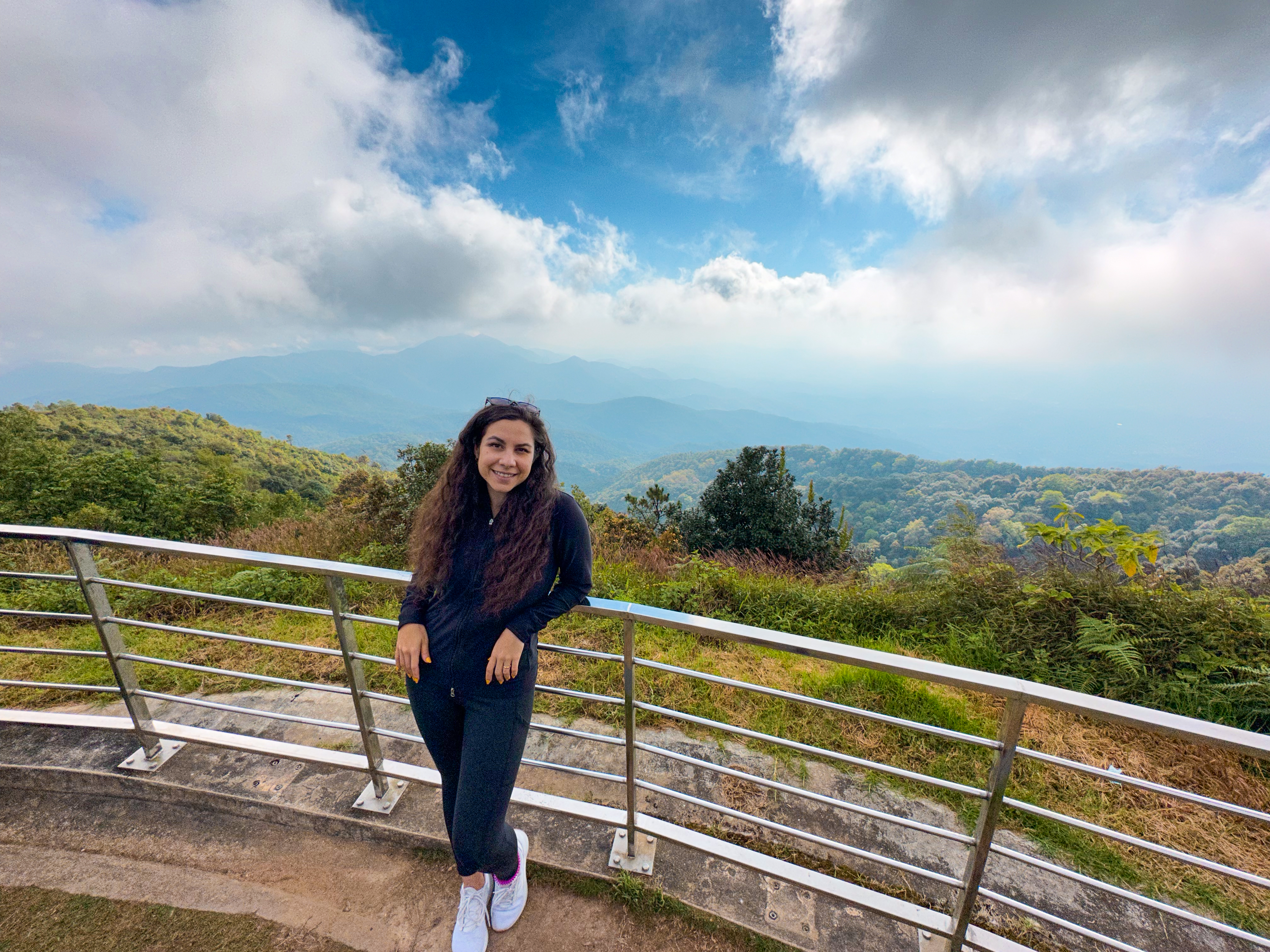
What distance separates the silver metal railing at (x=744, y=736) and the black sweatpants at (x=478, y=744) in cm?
16

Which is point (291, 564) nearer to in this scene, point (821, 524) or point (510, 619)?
point (510, 619)

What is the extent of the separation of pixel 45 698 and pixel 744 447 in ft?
51.1

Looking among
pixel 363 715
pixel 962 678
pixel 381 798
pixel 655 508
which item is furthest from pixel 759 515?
pixel 962 678

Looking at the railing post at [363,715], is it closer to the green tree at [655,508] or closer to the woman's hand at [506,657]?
the woman's hand at [506,657]

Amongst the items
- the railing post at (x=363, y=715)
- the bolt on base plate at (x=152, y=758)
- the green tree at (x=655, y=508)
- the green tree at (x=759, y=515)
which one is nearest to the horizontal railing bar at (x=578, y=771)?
the railing post at (x=363, y=715)

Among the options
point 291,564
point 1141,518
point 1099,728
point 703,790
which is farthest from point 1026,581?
point 1141,518

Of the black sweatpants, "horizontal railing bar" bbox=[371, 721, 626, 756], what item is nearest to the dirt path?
the black sweatpants

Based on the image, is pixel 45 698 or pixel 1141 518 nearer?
pixel 45 698

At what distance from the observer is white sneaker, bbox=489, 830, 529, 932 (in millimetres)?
1857

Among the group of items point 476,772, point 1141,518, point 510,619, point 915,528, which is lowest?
point 915,528

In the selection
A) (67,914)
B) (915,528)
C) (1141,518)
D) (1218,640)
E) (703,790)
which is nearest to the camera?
(67,914)

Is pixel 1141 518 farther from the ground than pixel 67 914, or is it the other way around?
pixel 67 914

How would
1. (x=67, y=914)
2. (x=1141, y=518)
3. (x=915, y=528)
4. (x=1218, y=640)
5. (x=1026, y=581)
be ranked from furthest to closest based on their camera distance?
(x=915, y=528) → (x=1141, y=518) → (x=1026, y=581) → (x=1218, y=640) → (x=67, y=914)

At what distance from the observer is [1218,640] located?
135 inches
